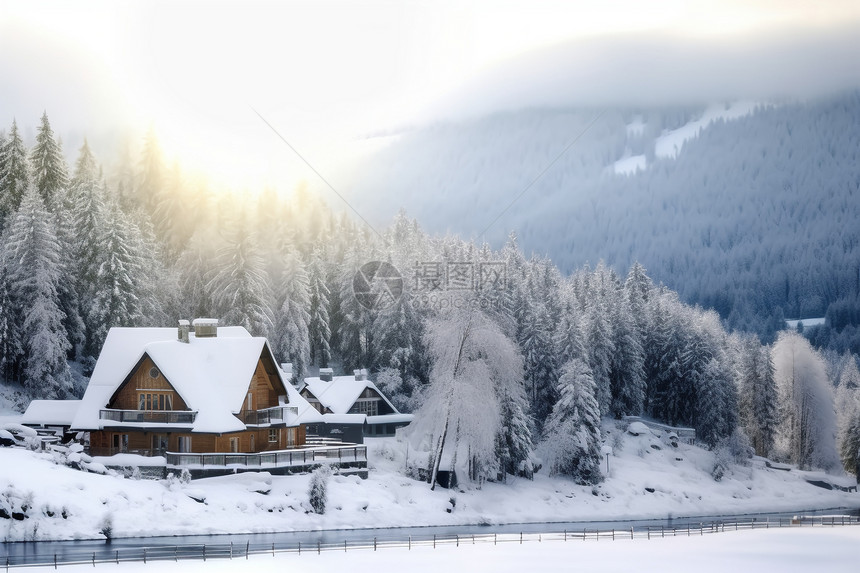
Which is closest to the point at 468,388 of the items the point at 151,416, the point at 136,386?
the point at 151,416

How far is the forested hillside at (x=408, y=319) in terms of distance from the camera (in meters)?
75.0

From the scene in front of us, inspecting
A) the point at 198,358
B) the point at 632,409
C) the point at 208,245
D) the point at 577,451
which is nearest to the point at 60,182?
the point at 208,245

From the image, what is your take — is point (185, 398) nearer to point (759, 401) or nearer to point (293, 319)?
point (293, 319)

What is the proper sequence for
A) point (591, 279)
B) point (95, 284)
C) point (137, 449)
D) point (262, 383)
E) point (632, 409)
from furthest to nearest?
point (591, 279) → point (632, 409) → point (95, 284) → point (262, 383) → point (137, 449)

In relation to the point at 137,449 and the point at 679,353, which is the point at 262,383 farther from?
the point at 679,353

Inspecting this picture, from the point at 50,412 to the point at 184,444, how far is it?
10832mm

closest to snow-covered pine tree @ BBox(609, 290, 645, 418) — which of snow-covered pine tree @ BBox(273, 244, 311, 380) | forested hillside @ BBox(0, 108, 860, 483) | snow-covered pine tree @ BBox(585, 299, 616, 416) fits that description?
forested hillside @ BBox(0, 108, 860, 483)

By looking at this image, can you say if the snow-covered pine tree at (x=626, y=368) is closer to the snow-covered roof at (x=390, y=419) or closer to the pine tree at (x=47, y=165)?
the snow-covered roof at (x=390, y=419)

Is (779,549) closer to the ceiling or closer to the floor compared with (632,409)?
closer to the floor

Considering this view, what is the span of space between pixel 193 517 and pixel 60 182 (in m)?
46.5

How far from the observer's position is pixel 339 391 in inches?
3450

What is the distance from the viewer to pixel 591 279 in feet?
405

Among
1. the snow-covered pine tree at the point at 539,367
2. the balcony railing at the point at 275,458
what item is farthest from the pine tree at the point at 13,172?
the snow-covered pine tree at the point at 539,367

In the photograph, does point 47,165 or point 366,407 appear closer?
point 366,407
